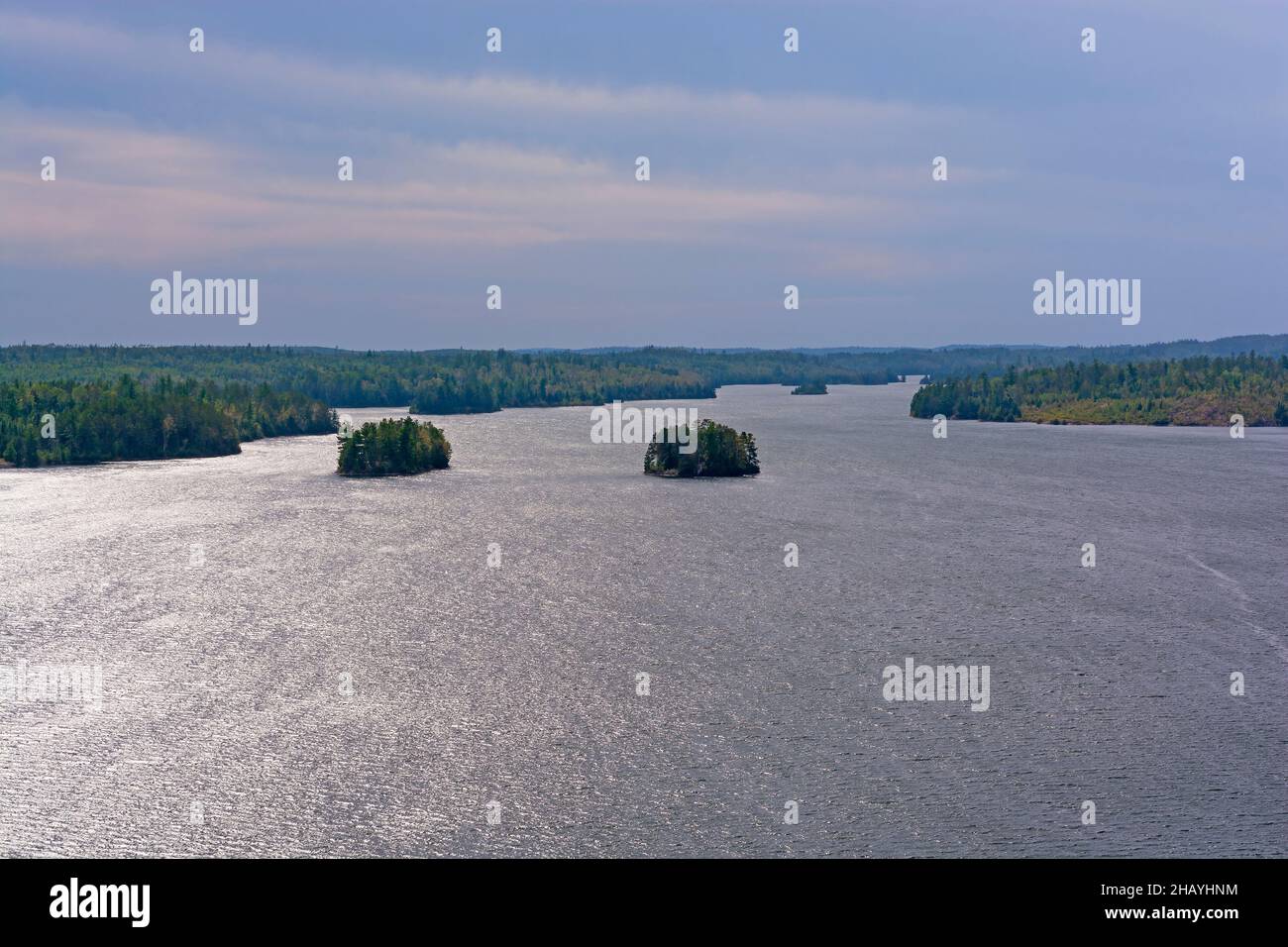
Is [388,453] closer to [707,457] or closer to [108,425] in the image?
[707,457]

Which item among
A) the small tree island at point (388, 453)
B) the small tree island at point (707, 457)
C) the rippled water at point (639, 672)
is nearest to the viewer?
the rippled water at point (639, 672)

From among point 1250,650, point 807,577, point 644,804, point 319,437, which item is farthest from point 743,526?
point 319,437

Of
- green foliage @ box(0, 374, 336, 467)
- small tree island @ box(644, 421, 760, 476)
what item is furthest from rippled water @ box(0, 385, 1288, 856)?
green foliage @ box(0, 374, 336, 467)

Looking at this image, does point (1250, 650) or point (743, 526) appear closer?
point (1250, 650)

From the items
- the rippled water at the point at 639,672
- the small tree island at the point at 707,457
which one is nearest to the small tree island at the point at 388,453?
the rippled water at the point at 639,672

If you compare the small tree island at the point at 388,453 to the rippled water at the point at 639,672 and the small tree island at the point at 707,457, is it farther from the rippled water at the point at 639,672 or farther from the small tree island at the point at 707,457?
the small tree island at the point at 707,457
